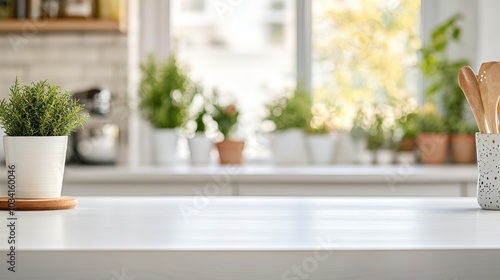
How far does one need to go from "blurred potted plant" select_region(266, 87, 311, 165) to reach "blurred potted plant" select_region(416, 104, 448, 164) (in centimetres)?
→ 53

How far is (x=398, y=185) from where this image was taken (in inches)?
121

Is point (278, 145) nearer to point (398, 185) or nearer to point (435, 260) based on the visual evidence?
point (398, 185)

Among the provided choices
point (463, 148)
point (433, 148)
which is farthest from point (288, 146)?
point (463, 148)

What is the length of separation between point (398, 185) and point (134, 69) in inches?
58.8

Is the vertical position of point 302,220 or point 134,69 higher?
point 134,69

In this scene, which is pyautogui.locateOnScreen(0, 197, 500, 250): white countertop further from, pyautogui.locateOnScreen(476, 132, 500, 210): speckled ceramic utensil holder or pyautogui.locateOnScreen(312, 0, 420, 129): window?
pyautogui.locateOnScreen(312, 0, 420, 129): window

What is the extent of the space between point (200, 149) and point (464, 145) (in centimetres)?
121

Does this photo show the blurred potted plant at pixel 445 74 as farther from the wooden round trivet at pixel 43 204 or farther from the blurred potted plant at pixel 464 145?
the wooden round trivet at pixel 43 204

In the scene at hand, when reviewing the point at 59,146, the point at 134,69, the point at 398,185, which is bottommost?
the point at 398,185

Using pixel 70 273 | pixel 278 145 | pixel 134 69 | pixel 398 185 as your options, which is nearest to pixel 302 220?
pixel 70 273

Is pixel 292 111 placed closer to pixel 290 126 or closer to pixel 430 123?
pixel 290 126

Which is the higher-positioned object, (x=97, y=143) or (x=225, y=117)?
(x=225, y=117)

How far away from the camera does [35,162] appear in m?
1.55

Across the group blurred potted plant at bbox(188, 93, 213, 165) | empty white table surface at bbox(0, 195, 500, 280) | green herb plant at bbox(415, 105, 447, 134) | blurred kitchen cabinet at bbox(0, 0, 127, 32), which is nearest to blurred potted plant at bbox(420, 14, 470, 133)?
green herb plant at bbox(415, 105, 447, 134)
